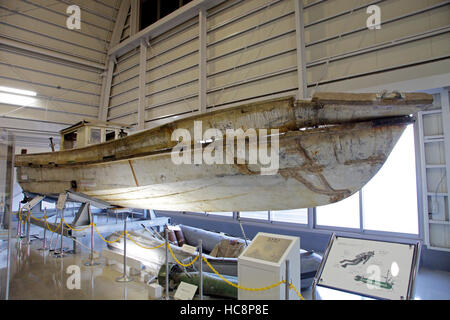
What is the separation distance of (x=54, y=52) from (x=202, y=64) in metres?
6.44

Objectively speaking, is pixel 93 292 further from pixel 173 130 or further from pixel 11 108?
pixel 11 108

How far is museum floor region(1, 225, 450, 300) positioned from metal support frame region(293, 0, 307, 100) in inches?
168

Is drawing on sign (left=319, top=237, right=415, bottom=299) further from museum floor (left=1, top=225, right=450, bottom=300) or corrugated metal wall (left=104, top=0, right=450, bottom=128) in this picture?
corrugated metal wall (left=104, top=0, right=450, bottom=128)

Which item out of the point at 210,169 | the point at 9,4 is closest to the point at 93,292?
the point at 210,169

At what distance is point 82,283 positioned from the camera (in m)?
3.79

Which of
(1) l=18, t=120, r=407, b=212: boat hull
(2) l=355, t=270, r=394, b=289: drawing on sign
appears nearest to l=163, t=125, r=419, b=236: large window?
(1) l=18, t=120, r=407, b=212: boat hull

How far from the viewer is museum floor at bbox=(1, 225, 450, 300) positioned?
11.3ft

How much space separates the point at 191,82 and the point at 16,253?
21.5 ft

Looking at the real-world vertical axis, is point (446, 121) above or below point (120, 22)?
below

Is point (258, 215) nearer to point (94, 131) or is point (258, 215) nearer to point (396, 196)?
point (396, 196)

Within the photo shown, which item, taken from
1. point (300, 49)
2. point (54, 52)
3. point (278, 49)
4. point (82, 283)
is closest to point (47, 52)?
point (54, 52)
